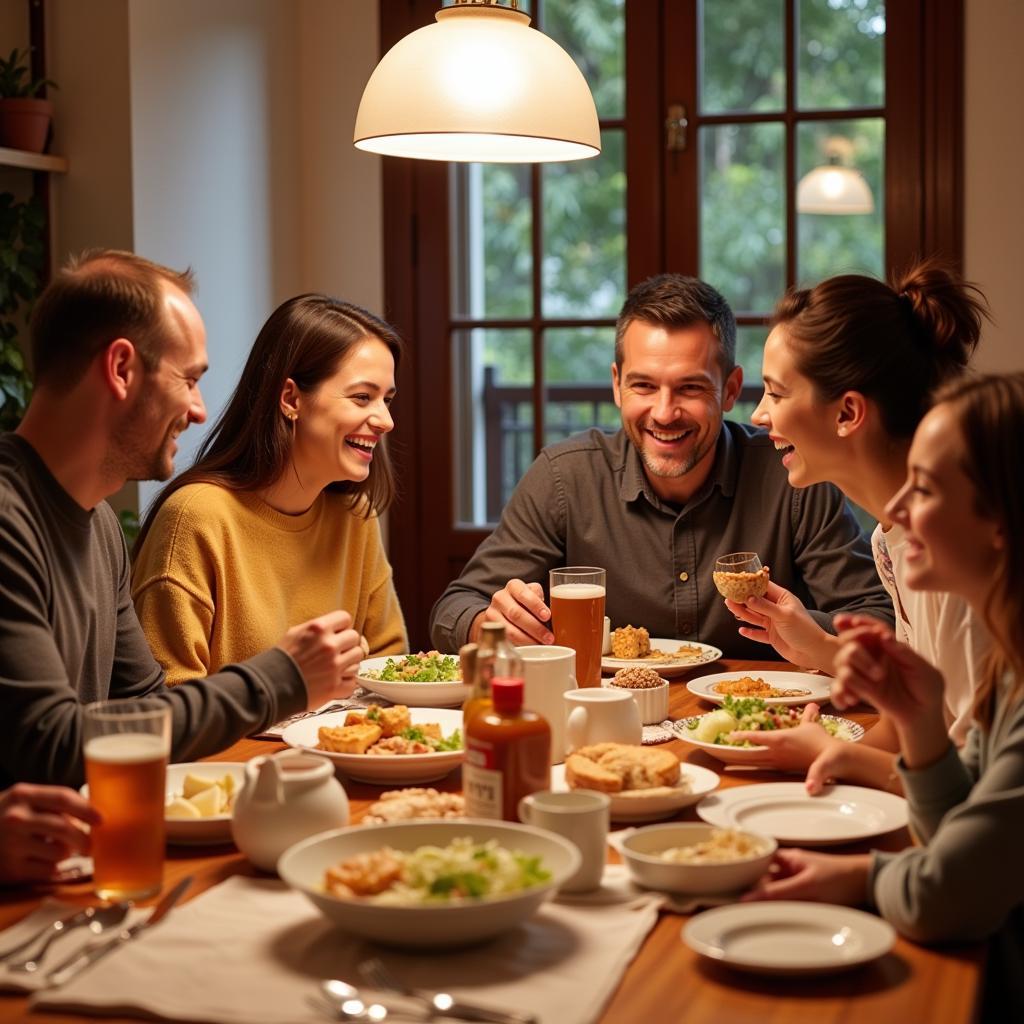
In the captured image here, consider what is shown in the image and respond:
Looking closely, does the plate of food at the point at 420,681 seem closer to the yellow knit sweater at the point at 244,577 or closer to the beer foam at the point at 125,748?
the yellow knit sweater at the point at 244,577

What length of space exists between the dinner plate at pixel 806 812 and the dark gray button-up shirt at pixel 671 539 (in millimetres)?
1136

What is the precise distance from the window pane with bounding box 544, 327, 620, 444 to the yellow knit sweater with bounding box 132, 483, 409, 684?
71.3 inches

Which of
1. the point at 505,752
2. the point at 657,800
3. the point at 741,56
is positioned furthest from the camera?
the point at 741,56

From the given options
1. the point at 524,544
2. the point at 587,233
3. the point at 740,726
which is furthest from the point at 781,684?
the point at 587,233

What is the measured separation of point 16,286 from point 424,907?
9.14ft

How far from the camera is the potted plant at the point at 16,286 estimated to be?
11.5ft

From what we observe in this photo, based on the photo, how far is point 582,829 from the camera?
4.74ft

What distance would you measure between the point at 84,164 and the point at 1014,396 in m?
2.88

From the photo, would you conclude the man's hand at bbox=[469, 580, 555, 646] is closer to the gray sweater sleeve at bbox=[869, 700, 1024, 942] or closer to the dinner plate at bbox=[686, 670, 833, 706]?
the dinner plate at bbox=[686, 670, 833, 706]

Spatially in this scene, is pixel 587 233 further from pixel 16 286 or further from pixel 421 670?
pixel 421 670

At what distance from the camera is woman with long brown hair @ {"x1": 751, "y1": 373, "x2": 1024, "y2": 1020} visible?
1.34 metres

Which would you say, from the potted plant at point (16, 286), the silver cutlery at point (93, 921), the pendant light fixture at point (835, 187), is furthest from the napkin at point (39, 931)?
the pendant light fixture at point (835, 187)

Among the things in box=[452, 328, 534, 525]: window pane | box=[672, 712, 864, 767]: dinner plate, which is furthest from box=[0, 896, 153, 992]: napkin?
box=[452, 328, 534, 525]: window pane

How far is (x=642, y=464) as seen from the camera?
3162 millimetres
